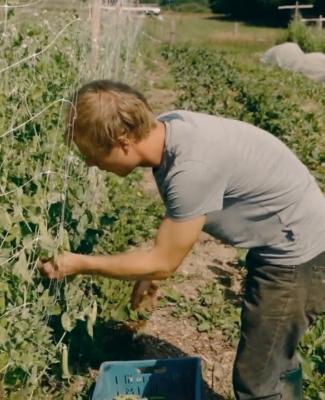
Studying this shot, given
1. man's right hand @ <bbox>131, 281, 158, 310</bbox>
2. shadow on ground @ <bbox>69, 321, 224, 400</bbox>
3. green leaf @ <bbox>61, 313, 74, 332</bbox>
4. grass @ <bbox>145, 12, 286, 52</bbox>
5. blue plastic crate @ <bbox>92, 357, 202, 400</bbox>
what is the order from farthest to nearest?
grass @ <bbox>145, 12, 286, 52</bbox> < shadow on ground @ <bbox>69, 321, 224, 400</bbox> < blue plastic crate @ <bbox>92, 357, 202, 400</bbox> < man's right hand @ <bbox>131, 281, 158, 310</bbox> < green leaf @ <bbox>61, 313, 74, 332</bbox>

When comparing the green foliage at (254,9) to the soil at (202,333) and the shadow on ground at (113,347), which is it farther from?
the shadow on ground at (113,347)

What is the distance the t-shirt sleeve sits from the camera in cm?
244

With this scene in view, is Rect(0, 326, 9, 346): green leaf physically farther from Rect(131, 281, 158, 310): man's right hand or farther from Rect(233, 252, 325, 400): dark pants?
Rect(233, 252, 325, 400): dark pants

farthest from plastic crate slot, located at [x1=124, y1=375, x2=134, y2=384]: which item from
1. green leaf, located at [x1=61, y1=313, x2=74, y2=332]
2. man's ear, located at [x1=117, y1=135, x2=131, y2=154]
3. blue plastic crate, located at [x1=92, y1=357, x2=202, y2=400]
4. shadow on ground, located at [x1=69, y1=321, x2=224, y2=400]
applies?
man's ear, located at [x1=117, y1=135, x2=131, y2=154]

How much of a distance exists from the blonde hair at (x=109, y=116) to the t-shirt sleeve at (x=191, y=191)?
17 cm

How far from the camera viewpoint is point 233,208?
2.68 metres

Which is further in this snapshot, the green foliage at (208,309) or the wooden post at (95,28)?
the wooden post at (95,28)

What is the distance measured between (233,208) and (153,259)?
333 millimetres

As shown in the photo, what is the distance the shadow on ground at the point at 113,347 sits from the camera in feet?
12.0

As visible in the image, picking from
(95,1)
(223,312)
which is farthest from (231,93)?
(223,312)

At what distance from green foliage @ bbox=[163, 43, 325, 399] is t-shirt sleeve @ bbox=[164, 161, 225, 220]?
122cm

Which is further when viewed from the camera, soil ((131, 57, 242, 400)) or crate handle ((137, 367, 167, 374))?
soil ((131, 57, 242, 400))

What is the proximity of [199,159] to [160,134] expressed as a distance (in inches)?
6.2

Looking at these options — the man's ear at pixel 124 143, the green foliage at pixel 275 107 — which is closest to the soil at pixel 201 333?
the green foliage at pixel 275 107
